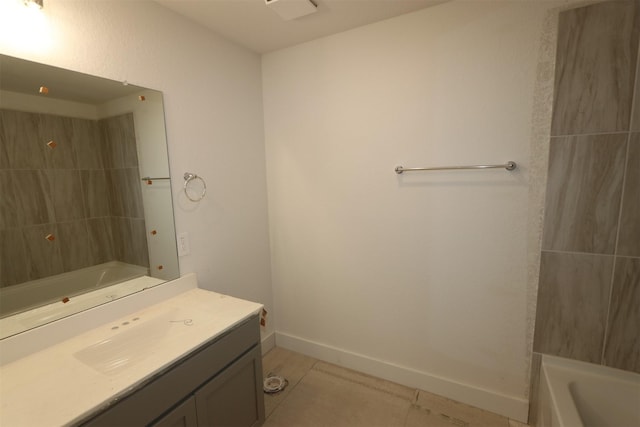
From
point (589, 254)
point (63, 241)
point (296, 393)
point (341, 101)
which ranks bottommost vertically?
point (296, 393)

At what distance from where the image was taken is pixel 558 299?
5.07ft

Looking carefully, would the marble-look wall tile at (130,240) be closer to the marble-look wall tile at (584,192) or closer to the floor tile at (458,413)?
the floor tile at (458,413)

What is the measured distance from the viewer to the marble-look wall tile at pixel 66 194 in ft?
4.12

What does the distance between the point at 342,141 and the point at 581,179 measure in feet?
4.25

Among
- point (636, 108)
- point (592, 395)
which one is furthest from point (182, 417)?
point (636, 108)

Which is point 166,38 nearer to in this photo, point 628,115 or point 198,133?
point 198,133

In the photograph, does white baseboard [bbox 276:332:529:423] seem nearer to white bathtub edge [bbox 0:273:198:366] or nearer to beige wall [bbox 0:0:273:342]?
beige wall [bbox 0:0:273:342]

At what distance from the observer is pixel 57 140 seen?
126cm

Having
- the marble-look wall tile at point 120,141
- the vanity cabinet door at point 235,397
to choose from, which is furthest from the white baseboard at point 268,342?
the marble-look wall tile at point 120,141

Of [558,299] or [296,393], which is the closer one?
[558,299]

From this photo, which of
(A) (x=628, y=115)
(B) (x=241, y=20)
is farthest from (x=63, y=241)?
(A) (x=628, y=115)

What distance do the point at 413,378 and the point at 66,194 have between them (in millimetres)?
2223

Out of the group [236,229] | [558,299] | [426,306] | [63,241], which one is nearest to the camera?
[63,241]

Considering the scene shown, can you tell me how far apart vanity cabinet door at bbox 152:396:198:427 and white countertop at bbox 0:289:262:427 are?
196 mm
